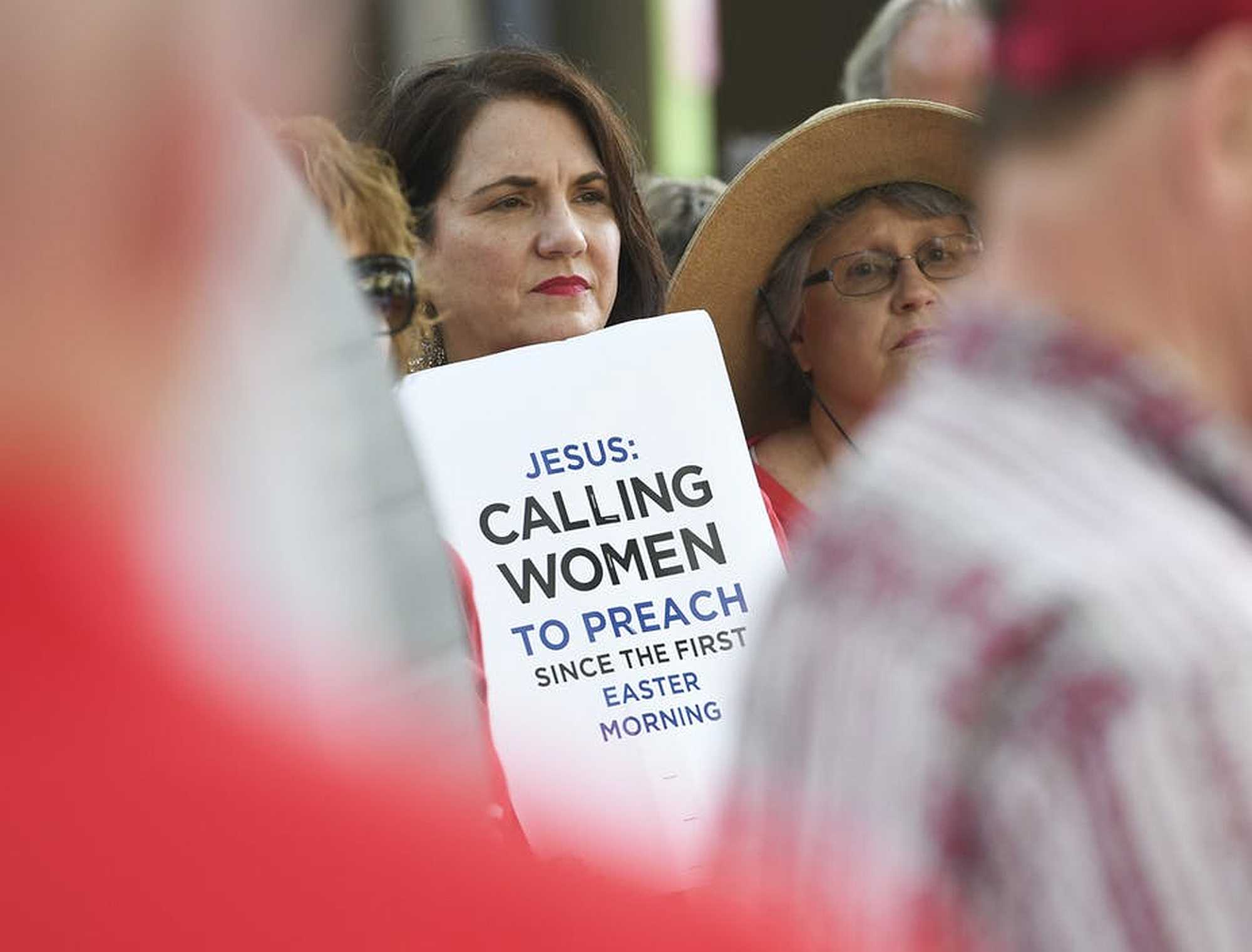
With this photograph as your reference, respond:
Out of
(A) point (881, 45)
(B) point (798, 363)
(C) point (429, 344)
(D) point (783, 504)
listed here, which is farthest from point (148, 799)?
(A) point (881, 45)

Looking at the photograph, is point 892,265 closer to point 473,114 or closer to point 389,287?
point 473,114

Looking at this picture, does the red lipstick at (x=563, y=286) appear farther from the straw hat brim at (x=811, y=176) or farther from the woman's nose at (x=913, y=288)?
the woman's nose at (x=913, y=288)

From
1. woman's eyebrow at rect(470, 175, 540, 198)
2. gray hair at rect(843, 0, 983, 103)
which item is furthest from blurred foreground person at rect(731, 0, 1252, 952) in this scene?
gray hair at rect(843, 0, 983, 103)

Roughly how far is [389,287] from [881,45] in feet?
6.66

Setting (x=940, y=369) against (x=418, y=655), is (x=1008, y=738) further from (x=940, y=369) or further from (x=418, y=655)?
(x=418, y=655)

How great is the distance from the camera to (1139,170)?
2.51 ft

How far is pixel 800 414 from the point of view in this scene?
299 cm

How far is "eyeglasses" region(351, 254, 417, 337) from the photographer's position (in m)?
1.92

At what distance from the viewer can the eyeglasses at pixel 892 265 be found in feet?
9.20

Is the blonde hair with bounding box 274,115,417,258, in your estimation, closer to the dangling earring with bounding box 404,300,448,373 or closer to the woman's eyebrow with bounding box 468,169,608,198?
the dangling earring with bounding box 404,300,448,373

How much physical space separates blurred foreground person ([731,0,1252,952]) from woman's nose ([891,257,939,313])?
2013 millimetres

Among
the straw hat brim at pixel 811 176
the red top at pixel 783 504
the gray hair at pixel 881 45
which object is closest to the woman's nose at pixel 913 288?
the straw hat brim at pixel 811 176

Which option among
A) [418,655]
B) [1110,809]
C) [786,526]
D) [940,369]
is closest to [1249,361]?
[940,369]

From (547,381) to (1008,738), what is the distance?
1440 millimetres
